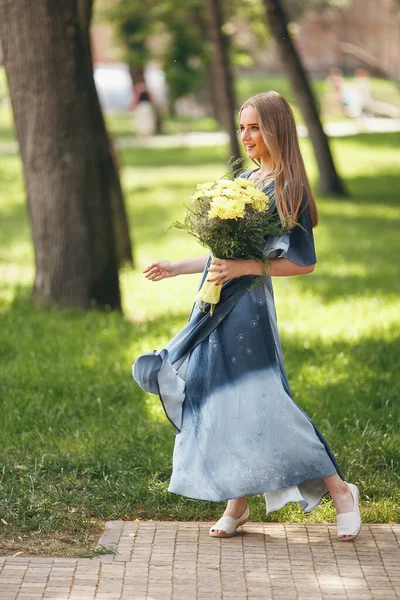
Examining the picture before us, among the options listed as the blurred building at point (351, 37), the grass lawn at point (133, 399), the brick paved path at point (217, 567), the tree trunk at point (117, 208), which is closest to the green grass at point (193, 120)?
the blurred building at point (351, 37)

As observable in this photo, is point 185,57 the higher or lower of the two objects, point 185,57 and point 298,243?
the lower

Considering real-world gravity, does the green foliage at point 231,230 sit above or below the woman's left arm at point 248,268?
above

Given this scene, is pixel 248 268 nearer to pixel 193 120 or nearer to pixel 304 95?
pixel 304 95

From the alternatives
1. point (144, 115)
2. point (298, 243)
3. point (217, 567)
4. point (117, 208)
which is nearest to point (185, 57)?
point (144, 115)

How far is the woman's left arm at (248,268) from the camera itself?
430 cm

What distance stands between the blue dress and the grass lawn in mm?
547

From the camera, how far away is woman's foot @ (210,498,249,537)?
4.61m

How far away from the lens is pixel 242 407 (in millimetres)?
4441

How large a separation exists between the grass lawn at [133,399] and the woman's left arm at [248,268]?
0.62 meters

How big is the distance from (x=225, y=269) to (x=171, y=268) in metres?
0.38

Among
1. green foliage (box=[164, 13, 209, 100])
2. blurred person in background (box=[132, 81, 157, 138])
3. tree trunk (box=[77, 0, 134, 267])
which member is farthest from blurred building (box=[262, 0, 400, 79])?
tree trunk (box=[77, 0, 134, 267])

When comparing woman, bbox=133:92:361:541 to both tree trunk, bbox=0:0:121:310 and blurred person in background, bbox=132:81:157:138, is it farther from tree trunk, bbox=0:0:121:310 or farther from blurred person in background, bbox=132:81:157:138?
blurred person in background, bbox=132:81:157:138

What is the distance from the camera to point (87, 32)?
395 inches

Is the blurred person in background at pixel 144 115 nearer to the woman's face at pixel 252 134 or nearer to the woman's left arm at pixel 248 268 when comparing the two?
the woman's face at pixel 252 134
